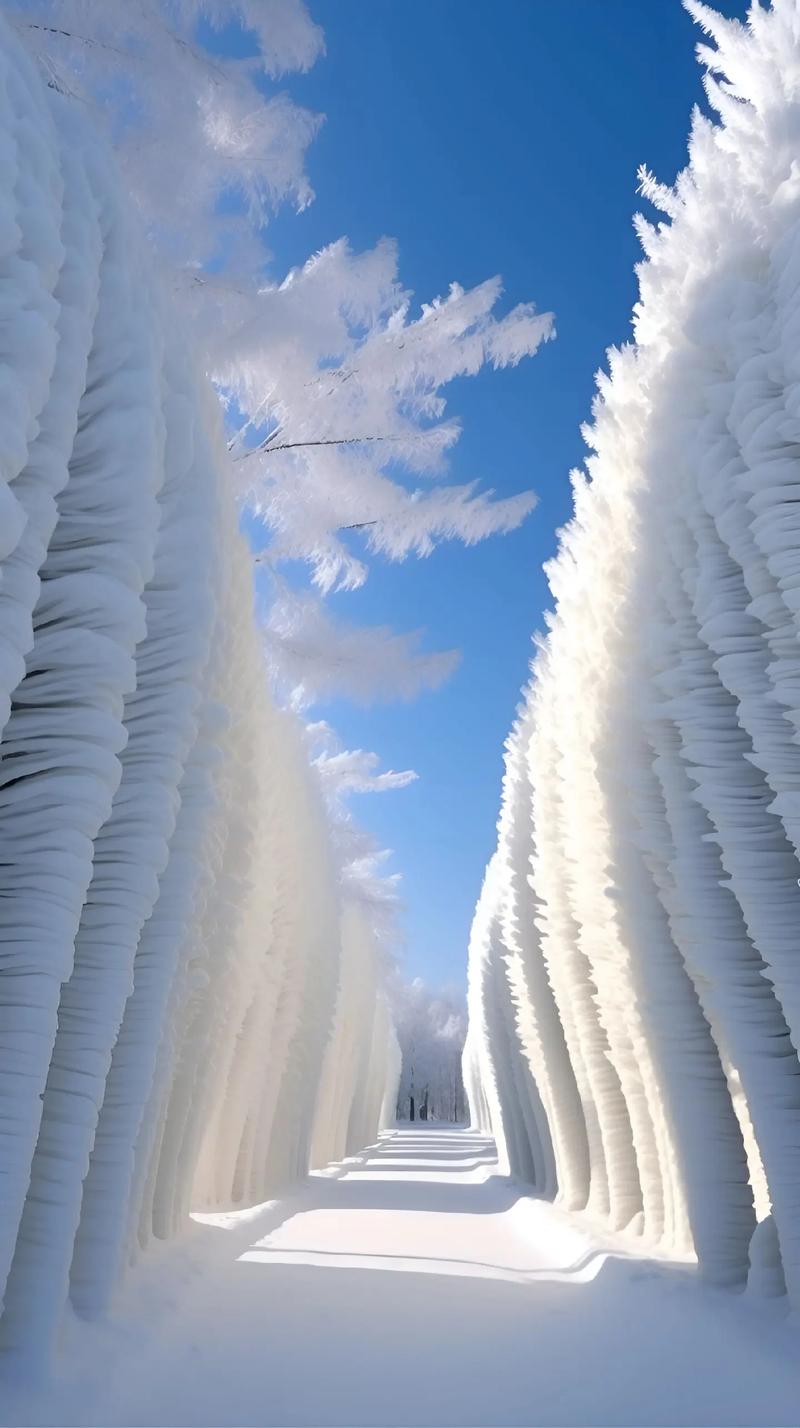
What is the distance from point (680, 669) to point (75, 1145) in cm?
374

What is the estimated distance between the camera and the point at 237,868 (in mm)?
7383

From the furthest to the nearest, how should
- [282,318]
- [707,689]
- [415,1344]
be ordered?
1. [282,318]
2. [707,689]
3. [415,1344]

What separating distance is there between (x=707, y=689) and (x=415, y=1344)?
3363 millimetres

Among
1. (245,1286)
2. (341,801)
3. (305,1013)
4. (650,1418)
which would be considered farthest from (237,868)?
(341,801)

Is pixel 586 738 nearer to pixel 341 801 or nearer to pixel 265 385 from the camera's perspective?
pixel 265 385

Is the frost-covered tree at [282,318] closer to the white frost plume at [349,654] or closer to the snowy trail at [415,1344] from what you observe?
the white frost plume at [349,654]

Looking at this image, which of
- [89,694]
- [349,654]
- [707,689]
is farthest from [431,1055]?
[89,694]

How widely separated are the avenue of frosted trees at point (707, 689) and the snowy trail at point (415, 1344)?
654mm

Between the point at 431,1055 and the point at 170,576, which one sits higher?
the point at 431,1055

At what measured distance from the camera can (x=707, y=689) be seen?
5.77 meters

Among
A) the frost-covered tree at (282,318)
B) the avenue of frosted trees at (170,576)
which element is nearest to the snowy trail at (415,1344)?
the avenue of frosted trees at (170,576)

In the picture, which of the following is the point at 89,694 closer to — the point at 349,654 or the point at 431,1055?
the point at 349,654

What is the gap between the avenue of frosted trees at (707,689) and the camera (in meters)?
5.02

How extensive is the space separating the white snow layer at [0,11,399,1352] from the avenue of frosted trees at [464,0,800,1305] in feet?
8.13
